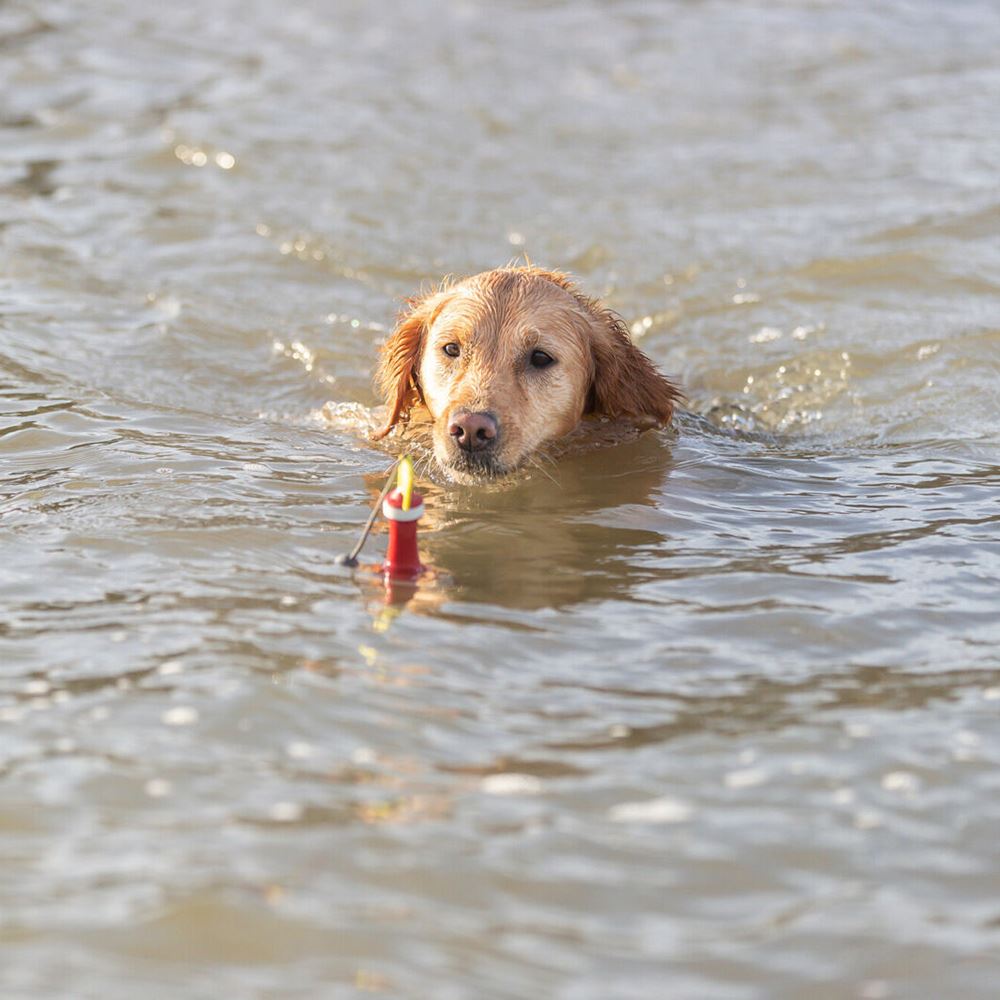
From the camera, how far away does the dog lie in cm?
608

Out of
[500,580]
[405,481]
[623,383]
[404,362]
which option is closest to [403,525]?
[405,481]

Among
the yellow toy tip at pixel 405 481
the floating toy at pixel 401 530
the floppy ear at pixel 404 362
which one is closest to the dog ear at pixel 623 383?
the floppy ear at pixel 404 362

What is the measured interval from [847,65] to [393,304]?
6.82m

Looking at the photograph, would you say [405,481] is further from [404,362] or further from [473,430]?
[404,362]

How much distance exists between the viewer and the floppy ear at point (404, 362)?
6898 millimetres

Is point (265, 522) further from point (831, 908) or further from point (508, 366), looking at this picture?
point (831, 908)

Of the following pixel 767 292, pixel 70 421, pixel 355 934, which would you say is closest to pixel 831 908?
pixel 355 934

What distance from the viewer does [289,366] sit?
8.38 metres

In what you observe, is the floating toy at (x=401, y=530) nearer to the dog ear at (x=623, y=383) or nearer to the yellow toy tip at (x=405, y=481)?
the yellow toy tip at (x=405, y=481)

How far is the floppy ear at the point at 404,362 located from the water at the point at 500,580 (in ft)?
0.94

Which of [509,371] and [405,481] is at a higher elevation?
[509,371]

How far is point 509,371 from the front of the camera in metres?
6.41

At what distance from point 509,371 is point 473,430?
2.00 ft

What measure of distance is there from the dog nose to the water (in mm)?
292
